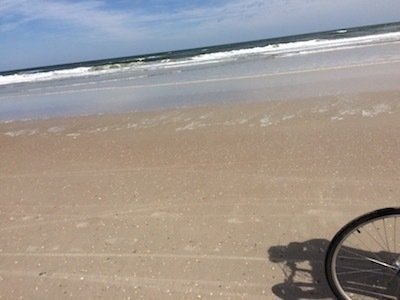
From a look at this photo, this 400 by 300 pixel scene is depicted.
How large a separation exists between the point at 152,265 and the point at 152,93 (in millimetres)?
10869

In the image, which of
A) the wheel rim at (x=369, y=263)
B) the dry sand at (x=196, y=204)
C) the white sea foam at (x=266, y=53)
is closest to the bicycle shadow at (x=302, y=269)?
the dry sand at (x=196, y=204)

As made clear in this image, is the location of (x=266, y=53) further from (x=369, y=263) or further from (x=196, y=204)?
(x=369, y=263)

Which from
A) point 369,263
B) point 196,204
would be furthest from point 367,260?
point 196,204

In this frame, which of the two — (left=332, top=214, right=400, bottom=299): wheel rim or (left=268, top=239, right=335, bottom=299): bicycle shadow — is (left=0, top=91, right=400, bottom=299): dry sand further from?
(left=332, top=214, right=400, bottom=299): wheel rim

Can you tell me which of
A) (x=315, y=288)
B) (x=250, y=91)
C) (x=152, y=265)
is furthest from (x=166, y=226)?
(x=250, y=91)

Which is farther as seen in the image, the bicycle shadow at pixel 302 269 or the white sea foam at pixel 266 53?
the white sea foam at pixel 266 53

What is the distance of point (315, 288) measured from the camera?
3.05 meters

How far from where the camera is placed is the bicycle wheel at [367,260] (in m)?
2.60

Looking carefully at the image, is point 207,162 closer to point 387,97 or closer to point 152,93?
point 387,97

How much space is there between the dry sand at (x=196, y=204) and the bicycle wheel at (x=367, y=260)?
0.20m

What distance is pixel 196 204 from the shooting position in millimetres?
4648

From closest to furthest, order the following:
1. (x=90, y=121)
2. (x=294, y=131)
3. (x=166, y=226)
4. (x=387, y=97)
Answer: (x=166, y=226), (x=294, y=131), (x=387, y=97), (x=90, y=121)

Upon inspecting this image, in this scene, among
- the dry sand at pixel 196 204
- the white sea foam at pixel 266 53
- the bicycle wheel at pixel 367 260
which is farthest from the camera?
the white sea foam at pixel 266 53

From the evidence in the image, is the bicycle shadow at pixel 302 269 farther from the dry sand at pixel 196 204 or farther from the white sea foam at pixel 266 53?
the white sea foam at pixel 266 53
